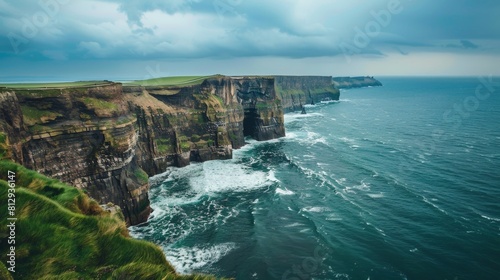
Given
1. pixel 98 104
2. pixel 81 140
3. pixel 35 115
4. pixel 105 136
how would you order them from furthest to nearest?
pixel 98 104 < pixel 105 136 < pixel 81 140 < pixel 35 115

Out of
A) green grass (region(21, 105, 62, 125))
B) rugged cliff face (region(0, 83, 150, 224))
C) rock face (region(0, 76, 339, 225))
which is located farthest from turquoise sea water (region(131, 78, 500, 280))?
green grass (region(21, 105, 62, 125))

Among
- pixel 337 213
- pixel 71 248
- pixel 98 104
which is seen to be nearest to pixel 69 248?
pixel 71 248

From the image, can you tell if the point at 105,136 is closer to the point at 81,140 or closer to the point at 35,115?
the point at 81,140

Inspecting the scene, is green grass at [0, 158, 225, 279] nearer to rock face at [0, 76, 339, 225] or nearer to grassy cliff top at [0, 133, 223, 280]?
grassy cliff top at [0, 133, 223, 280]

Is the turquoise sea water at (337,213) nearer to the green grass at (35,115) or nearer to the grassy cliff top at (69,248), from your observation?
the green grass at (35,115)

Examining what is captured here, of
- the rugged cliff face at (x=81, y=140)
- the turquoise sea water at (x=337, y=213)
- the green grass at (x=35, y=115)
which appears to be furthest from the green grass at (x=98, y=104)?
the turquoise sea water at (x=337, y=213)

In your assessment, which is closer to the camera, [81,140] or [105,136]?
[81,140]
